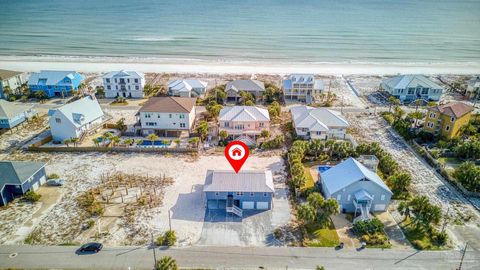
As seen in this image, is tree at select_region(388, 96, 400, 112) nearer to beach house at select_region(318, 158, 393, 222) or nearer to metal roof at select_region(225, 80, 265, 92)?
metal roof at select_region(225, 80, 265, 92)

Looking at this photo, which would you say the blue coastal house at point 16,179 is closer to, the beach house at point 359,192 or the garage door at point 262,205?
the garage door at point 262,205

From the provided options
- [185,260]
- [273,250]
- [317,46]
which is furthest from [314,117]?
[317,46]

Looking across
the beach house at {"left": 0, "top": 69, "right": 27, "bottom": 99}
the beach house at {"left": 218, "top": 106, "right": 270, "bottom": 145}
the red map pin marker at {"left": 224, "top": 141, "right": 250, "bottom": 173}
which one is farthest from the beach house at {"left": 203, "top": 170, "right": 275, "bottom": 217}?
the beach house at {"left": 0, "top": 69, "right": 27, "bottom": 99}

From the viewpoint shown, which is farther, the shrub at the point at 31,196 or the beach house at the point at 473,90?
the beach house at the point at 473,90

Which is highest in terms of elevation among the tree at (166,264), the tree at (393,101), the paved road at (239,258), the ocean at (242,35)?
the ocean at (242,35)

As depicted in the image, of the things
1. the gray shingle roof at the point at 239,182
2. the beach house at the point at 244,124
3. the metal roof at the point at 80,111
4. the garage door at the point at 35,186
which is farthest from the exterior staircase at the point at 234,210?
the metal roof at the point at 80,111

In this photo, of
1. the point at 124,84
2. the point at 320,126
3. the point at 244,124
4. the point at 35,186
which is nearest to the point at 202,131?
the point at 244,124

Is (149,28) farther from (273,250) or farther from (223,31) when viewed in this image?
(273,250)
